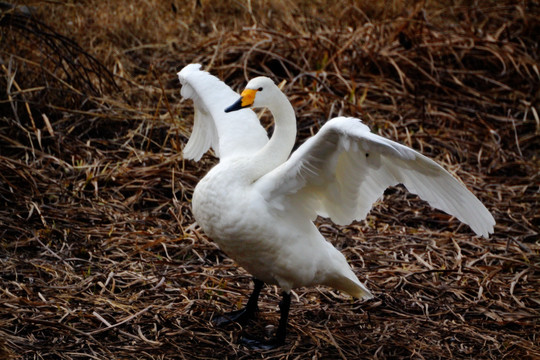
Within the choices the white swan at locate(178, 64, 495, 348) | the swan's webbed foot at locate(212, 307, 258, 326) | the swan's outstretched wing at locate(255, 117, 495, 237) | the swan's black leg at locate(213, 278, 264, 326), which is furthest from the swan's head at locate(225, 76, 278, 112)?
the swan's webbed foot at locate(212, 307, 258, 326)

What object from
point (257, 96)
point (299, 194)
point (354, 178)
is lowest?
point (299, 194)

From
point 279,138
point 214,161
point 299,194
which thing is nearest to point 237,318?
point 299,194

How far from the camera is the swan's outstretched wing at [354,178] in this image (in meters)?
2.67

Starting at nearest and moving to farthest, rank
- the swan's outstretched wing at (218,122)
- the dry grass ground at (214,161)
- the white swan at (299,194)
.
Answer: the white swan at (299,194)
the dry grass ground at (214,161)
the swan's outstretched wing at (218,122)

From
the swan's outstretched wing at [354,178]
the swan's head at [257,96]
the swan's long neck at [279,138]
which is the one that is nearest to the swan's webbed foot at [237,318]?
the swan's outstretched wing at [354,178]

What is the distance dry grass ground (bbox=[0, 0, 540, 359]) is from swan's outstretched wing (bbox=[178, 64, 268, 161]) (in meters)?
0.64

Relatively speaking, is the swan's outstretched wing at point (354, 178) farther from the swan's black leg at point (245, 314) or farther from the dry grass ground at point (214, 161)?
the dry grass ground at point (214, 161)

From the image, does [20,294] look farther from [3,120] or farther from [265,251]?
[3,120]

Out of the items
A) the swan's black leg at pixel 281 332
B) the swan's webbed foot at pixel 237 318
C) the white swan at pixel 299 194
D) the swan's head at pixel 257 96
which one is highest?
the swan's head at pixel 257 96

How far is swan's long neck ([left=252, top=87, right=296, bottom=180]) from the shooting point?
124 inches

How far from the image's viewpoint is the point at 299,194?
10.2ft

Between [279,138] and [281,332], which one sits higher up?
[279,138]

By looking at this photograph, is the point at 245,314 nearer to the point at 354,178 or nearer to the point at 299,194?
the point at 299,194

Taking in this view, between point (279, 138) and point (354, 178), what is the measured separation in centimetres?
45
